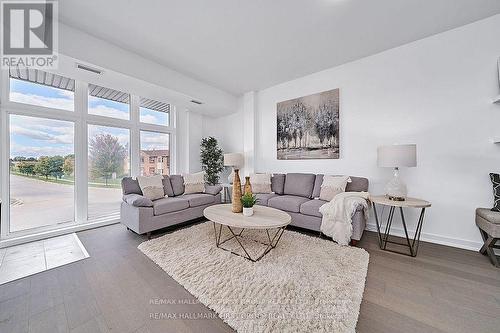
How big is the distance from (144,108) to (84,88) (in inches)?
41.4

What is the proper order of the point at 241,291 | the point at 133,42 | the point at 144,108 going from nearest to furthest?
the point at 241,291 < the point at 133,42 < the point at 144,108

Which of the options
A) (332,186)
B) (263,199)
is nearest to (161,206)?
(263,199)

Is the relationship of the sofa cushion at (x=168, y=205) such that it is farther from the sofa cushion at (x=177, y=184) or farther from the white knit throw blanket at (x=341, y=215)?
the white knit throw blanket at (x=341, y=215)

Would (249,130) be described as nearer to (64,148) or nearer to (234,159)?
(234,159)

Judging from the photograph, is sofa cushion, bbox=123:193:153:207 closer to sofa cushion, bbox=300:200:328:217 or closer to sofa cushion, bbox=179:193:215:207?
→ sofa cushion, bbox=179:193:215:207

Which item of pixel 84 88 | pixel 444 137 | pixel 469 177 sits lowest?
pixel 469 177

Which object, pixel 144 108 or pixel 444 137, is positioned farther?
pixel 144 108

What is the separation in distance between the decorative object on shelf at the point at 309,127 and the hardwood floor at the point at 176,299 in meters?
2.03

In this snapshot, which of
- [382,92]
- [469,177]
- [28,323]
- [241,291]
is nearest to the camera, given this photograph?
[28,323]

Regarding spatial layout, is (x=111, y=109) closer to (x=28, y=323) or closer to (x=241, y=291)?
(x=28, y=323)

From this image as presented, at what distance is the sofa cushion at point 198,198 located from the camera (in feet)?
11.1

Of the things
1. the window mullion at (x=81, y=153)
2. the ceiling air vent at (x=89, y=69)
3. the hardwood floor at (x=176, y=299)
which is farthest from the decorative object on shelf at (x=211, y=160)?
the hardwood floor at (x=176, y=299)

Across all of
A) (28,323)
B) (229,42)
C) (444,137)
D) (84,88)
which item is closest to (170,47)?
(229,42)

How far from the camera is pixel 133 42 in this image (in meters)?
2.73
